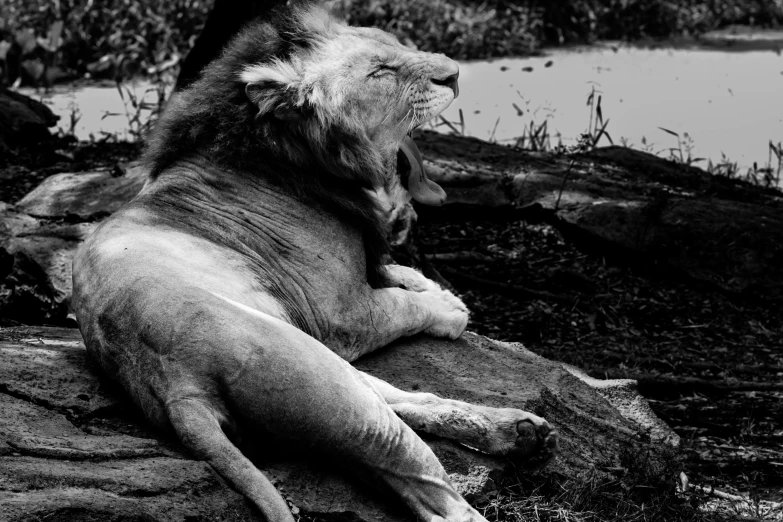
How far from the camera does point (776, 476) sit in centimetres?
482

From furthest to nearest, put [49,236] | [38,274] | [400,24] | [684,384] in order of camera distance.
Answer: [400,24] < [684,384] < [49,236] < [38,274]

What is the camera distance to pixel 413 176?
4613 mm

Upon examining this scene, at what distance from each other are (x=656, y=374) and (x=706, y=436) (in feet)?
1.96

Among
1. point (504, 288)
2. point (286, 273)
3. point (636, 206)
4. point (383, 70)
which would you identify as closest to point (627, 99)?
point (636, 206)

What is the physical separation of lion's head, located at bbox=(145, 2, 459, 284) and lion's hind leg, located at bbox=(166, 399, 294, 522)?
4.45ft

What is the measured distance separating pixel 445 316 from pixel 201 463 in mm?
1801

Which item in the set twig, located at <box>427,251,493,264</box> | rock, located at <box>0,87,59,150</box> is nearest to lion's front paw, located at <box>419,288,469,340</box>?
twig, located at <box>427,251,493,264</box>

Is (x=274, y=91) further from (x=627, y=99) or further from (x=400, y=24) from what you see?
(x=400, y=24)

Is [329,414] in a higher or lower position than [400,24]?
higher

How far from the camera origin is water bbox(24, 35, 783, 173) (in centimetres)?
1129

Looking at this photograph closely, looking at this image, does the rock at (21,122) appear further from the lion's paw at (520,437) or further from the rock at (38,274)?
the lion's paw at (520,437)

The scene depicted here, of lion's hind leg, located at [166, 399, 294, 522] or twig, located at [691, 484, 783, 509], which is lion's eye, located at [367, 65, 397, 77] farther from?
twig, located at [691, 484, 783, 509]

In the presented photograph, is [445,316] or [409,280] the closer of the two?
[445,316]

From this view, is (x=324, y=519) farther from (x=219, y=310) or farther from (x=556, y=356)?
(x=556, y=356)
